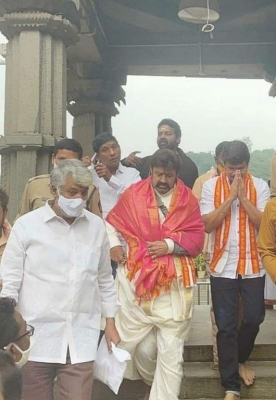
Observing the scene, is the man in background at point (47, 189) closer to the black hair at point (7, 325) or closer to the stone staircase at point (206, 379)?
the stone staircase at point (206, 379)

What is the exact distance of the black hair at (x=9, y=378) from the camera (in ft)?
5.42

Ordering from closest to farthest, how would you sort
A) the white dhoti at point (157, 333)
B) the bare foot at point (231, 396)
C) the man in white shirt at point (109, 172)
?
the white dhoti at point (157, 333)
the bare foot at point (231, 396)
the man in white shirt at point (109, 172)

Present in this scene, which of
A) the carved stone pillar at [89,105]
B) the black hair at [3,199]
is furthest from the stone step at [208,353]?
the carved stone pillar at [89,105]

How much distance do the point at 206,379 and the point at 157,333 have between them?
0.68 meters

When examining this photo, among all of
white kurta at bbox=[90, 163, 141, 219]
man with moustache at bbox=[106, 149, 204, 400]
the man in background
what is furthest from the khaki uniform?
white kurta at bbox=[90, 163, 141, 219]

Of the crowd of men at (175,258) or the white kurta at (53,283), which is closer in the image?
the white kurta at (53,283)

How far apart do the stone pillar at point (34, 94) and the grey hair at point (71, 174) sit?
212 cm

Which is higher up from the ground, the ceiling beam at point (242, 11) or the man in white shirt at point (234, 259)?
the ceiling beam at point (242, 11)

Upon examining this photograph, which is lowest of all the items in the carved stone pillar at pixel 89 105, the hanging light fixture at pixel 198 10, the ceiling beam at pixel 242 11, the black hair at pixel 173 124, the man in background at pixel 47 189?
the man in background at pixel 47 189

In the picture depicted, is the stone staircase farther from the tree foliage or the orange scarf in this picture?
the tree foliage

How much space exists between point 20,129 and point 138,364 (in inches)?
95.3

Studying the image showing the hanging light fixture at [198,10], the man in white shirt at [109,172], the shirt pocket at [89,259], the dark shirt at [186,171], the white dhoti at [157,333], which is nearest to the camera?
the shirt pocket at [89,259]

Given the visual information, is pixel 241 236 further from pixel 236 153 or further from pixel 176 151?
pixel 176 151

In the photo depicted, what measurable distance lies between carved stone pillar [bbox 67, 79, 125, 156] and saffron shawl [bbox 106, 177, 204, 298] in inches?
203
